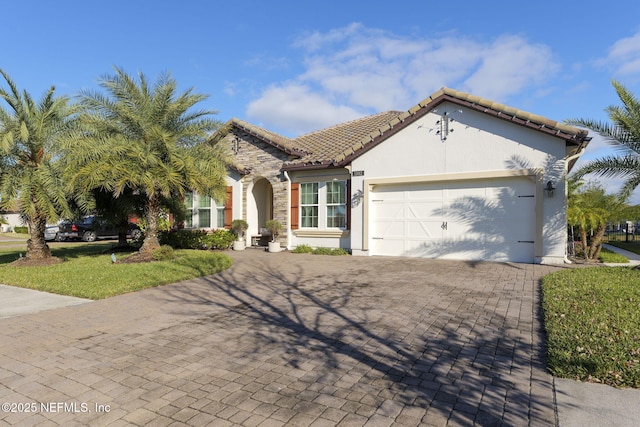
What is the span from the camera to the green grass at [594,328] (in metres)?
3.91

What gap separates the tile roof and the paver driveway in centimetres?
531

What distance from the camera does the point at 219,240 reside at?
1675 centimetres

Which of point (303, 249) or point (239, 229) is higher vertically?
point (239, 229)

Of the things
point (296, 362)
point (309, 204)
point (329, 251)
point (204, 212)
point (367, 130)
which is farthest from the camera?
point (204, 212)

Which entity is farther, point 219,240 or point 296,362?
point 219,240

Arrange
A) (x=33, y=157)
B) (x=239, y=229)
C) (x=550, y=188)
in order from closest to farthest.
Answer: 1. (x=550, y=188)
2. (x=33, y=157)
3. (x=239, y=229)

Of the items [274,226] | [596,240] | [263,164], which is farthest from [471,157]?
[263,164]

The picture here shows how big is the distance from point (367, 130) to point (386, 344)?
13769 millimetres

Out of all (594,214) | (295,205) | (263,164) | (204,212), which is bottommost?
(594,214)

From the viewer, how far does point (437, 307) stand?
6613 mm

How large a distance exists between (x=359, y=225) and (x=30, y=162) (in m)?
10.9

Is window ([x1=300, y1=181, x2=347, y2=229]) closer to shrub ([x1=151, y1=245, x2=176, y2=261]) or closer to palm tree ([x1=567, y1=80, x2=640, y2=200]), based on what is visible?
shrub ([x1=151, y1=245, x2=176, y2=261])

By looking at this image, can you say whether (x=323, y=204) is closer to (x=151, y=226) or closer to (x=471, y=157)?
(x=471, y=157)

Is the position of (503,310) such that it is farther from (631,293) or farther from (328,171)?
(328,171)
